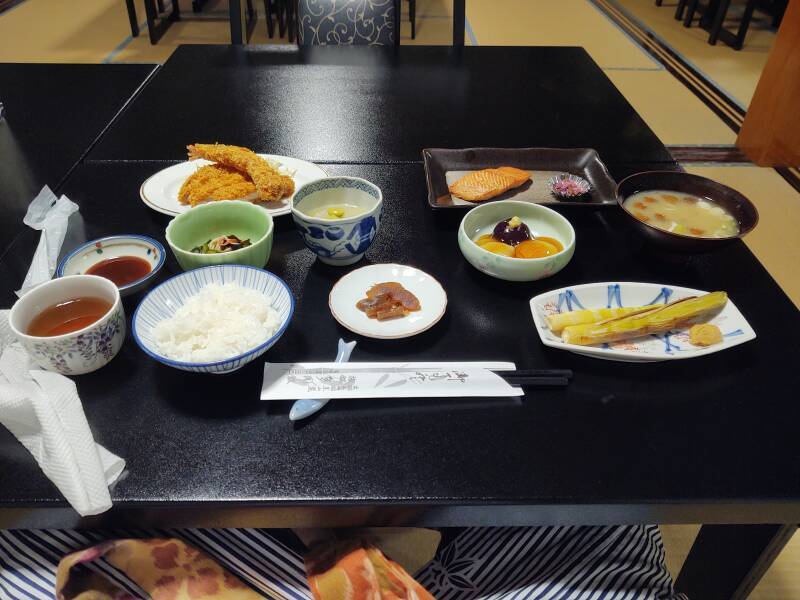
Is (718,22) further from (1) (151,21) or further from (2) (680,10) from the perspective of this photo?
(1) (151,21)

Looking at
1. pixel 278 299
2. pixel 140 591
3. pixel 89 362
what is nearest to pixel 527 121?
pixel 278 299

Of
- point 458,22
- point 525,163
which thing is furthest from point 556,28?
point 525,163

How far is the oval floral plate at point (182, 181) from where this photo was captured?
123cm

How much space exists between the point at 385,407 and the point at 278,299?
25 centimetres

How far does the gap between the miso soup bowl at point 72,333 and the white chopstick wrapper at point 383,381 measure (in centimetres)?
24

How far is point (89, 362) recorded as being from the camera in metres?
0.84

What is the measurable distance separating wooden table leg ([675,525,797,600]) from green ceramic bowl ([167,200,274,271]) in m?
0.95

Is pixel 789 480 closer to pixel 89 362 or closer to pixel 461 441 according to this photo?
pixel 461 441

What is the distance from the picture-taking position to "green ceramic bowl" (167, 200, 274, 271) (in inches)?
38.6

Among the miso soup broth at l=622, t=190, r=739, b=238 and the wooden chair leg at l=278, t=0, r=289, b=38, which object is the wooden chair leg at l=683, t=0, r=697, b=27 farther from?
the miso soup broth at l=622, t=190, r=739, b=238

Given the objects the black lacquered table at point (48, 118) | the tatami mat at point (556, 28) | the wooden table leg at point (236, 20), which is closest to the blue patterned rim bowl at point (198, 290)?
the black lacquered table at point (48, 118)

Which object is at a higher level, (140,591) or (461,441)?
(461,441)

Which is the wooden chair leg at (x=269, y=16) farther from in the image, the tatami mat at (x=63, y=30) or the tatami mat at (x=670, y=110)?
the tatami mat at (x=670, y=110)

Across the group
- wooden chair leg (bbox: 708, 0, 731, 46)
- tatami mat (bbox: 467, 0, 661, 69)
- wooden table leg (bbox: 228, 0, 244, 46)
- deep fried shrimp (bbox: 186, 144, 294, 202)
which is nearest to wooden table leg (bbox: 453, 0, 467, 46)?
wooden table leg (bbox: 228, 0, 244, 46)
